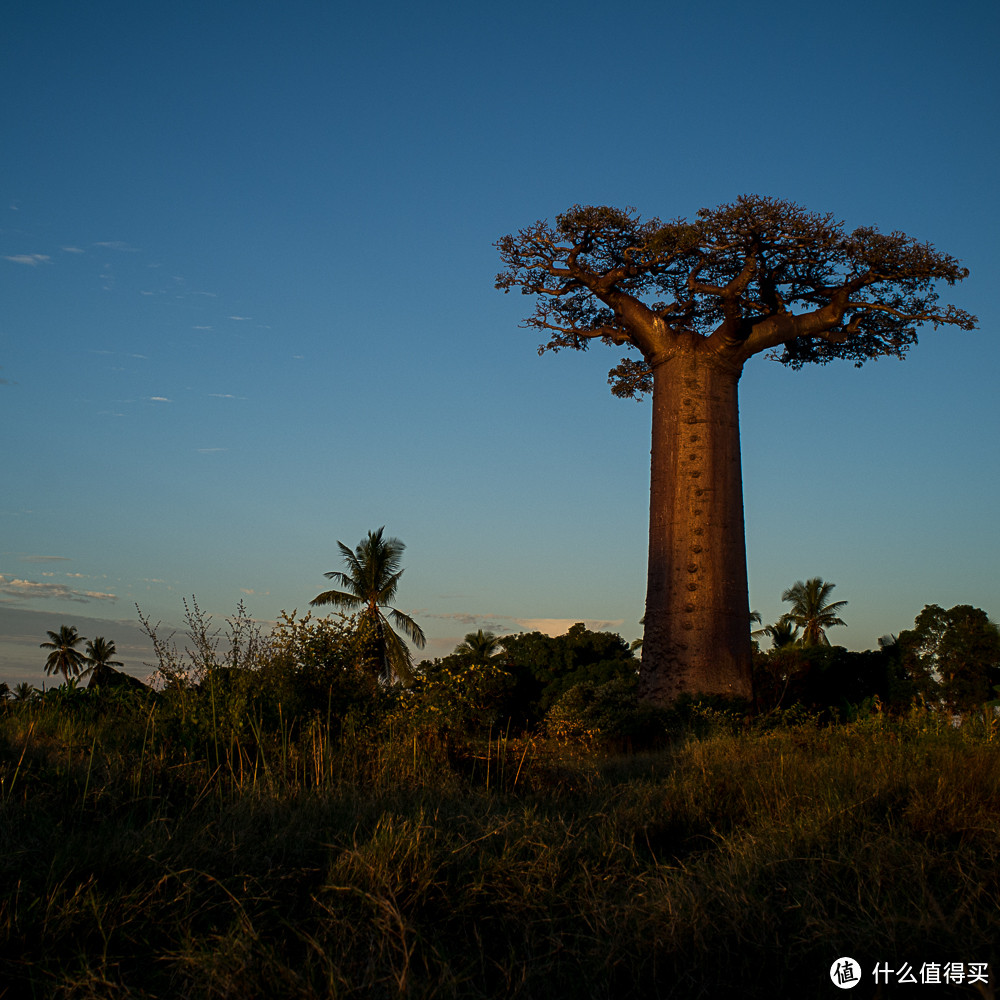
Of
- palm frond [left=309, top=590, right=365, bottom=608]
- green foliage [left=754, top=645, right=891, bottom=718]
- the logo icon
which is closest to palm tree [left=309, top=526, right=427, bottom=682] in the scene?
palm frond [left=309, top=590, right=365, bottom=608]

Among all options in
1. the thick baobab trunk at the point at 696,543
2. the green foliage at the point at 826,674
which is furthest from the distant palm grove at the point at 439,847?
the green foliage at the point at 826,674

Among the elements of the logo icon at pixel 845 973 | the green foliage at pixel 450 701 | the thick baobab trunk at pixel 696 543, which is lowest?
the logo icon at pixel 845 973

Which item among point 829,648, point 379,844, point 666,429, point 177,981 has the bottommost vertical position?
point 177,981

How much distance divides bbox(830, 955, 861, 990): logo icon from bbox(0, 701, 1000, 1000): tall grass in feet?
0.09

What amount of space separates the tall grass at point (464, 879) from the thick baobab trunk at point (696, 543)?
6.14m

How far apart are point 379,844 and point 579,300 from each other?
12.1 metres

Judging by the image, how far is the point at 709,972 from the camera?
2434 millimetres

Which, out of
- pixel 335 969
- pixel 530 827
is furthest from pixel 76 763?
pixel 335 969

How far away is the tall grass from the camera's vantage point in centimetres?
236

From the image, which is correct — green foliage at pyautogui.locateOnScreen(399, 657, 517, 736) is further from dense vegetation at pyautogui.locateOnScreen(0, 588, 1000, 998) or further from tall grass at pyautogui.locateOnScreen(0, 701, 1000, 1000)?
tall grass at pyautogui.locateOnScreen(0, 701, 1000, 1000)

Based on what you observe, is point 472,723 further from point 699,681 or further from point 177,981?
point 699,681

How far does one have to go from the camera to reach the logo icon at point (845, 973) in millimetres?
2332

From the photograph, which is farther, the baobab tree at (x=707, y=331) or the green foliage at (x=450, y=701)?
the baobab tree at (x=707, y=331)

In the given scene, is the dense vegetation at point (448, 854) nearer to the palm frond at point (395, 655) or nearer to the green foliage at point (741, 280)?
the green foliage at point (741, 280)
